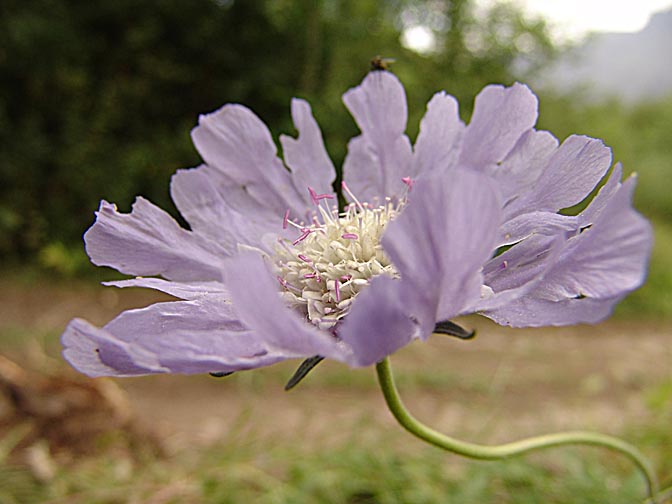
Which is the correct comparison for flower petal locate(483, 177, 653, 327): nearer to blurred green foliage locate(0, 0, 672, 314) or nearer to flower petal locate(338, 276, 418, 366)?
flower petal locate(338, 276, 418, 366)

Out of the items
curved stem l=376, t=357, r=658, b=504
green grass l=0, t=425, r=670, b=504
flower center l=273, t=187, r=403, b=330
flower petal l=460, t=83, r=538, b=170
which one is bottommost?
green grass l=0, t=425, r=670, b=504

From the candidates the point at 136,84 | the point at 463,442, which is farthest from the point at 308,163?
the point at 136,84

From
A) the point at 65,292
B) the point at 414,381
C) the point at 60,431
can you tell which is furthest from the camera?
the point at 65,292

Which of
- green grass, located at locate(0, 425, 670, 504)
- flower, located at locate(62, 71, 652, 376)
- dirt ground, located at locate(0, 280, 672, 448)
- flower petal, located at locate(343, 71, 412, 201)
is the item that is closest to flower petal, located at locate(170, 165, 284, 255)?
flower, located at locate(62, 71, 652, 376)

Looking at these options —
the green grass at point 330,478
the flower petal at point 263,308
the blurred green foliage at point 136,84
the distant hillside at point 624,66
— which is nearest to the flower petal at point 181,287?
the flower petal at point 263,308

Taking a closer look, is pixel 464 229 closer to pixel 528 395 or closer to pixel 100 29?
pixel 528 395

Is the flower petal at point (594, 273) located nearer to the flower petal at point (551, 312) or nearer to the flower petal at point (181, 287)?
the flower petal at point (551, 312)

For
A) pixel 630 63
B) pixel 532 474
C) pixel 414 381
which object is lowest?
pixel 630 63

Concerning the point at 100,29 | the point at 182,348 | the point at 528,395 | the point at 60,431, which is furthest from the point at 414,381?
the point at 100,29
